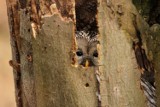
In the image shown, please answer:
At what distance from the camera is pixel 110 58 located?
Result: 1.34 meters

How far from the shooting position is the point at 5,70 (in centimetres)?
421

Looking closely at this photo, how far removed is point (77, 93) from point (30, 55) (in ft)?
Answer: 0.51

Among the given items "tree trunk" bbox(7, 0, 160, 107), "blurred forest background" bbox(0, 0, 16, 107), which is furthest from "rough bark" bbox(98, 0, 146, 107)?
"blurred forest background" bbox(0, 0, 16, 107)

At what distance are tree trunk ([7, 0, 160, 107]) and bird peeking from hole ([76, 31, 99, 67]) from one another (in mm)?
14

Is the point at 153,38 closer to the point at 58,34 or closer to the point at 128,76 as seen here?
the point at 128,76

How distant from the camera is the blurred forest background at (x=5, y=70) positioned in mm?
3969

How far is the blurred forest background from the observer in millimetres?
3969

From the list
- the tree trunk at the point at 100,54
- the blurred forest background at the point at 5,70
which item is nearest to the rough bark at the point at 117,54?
the tree trunk at the point at 100,54

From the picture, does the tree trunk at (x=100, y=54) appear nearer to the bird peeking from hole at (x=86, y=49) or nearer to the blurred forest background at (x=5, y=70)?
the bird peeking from hole at (x=86, y=49)

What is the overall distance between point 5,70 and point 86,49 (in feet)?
9.57

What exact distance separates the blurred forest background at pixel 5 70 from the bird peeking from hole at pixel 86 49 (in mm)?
2536

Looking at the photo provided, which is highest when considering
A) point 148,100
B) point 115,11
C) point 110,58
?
point 115,11

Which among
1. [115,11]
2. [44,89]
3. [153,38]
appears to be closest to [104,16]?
[115,11]

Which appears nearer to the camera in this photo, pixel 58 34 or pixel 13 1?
pixel 58 34
